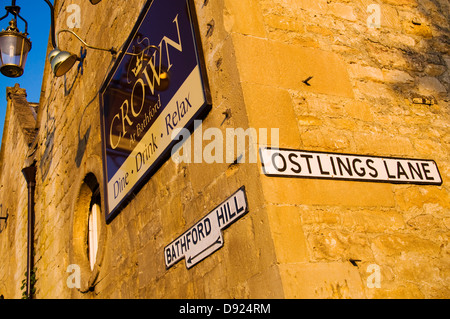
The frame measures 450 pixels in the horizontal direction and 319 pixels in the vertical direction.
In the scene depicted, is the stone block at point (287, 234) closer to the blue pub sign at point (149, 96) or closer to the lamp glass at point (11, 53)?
the blue pub sign at point (149, 96)

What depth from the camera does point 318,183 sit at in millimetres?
3133

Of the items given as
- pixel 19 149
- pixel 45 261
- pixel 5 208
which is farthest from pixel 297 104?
pixel 5 208

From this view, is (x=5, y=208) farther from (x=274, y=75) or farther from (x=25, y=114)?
(x=274, y=75)

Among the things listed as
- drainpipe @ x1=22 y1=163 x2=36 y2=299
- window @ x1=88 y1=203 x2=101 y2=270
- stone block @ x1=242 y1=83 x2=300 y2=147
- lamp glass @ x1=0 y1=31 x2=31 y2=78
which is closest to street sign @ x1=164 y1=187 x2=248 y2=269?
stone block @ x1=242 y1=83 x2=300 y2=147

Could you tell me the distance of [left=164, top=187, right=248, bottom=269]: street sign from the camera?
10.2ft

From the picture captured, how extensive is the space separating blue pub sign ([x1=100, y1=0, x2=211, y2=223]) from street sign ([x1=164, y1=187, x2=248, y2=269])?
698mm

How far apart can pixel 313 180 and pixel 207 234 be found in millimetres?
780

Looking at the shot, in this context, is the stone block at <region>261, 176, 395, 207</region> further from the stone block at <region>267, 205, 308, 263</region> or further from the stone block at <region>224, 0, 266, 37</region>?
the stone block at <region>224, 0, 266, 37</region>

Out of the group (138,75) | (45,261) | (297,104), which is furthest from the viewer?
(45,261)

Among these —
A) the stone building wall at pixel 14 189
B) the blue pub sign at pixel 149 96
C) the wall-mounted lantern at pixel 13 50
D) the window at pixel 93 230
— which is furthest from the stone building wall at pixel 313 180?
the stone building wall at pixel 14 189

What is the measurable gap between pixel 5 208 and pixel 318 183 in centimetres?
935

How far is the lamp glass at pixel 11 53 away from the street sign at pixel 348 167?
426cm

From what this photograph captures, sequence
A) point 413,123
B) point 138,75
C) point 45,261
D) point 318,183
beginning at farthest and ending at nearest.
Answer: point 45,261
point 138,75
point 413,123
point 318,183

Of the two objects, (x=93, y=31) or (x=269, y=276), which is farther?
(x=93, y=31)
